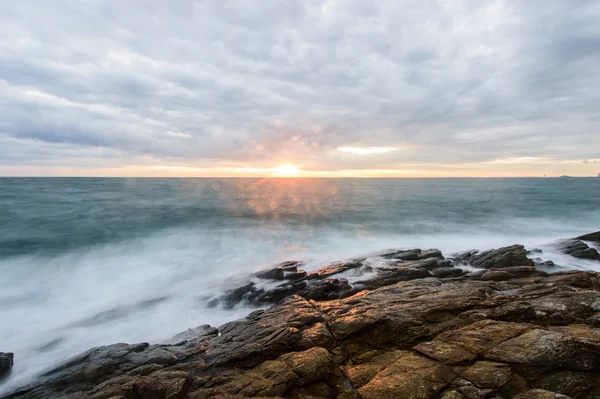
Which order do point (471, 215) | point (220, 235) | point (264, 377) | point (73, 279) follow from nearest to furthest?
point (264, 377) < point (73, 279) < point (220, 235) < point (471, 215)

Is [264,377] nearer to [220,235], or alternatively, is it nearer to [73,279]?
[73,279]

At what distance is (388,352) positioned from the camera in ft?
27.5

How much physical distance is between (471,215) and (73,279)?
54.6m

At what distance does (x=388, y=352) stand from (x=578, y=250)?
21542 millimetres

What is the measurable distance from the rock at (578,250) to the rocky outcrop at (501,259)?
5.18 metres

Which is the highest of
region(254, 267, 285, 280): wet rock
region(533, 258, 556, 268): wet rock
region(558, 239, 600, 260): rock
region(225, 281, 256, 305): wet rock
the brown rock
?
the brown rock

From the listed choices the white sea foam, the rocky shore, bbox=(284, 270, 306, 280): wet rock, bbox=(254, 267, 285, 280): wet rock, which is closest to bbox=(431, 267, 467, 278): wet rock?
the rocky shore

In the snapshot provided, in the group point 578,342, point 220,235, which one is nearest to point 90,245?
point 220,235

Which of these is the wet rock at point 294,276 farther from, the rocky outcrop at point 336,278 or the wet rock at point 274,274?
the wet rock at point 274,274

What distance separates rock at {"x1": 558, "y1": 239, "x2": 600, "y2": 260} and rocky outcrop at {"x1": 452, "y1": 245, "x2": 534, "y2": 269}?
→ 518 centimetres

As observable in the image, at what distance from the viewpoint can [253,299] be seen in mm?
16297

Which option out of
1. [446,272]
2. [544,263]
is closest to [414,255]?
[446,272]

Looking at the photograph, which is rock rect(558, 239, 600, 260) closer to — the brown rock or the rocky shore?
the rocky shore

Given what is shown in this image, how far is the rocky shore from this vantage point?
6609mm
